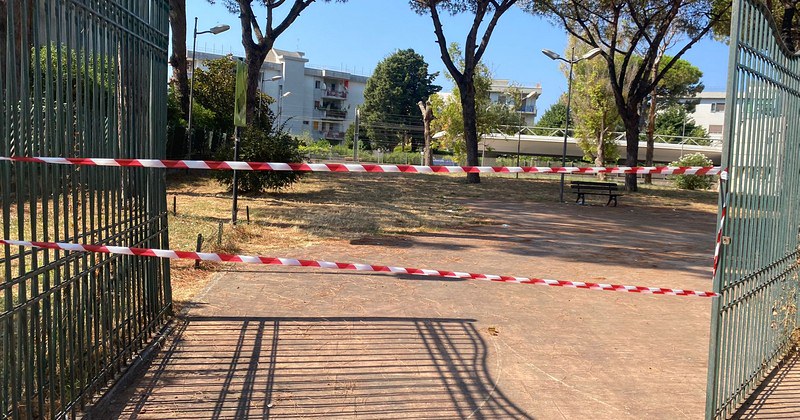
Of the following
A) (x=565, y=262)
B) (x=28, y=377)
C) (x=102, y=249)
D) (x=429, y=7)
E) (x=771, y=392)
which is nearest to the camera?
(x=28, y=377)

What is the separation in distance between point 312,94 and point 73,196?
77.1 meters

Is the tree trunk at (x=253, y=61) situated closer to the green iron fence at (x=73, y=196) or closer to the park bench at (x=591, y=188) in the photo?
the park bench at (x=591, y=188)

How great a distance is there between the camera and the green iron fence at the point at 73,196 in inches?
128

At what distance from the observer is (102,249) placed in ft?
12.5

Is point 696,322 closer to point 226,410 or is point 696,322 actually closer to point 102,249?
point 226,410

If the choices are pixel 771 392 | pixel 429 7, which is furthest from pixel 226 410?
pixel 429 7

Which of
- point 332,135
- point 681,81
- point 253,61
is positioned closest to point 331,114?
point 332,135

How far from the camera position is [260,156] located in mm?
17844

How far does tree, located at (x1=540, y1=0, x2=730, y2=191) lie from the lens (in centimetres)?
2484

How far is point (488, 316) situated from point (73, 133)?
14.2ft

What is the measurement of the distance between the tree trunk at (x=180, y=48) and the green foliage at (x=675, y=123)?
59482 millimetres

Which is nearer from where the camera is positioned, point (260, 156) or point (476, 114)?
point (260, 156)

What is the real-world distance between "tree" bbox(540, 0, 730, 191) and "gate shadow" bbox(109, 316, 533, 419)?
22450 mm

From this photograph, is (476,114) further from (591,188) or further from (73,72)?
(73,72)
